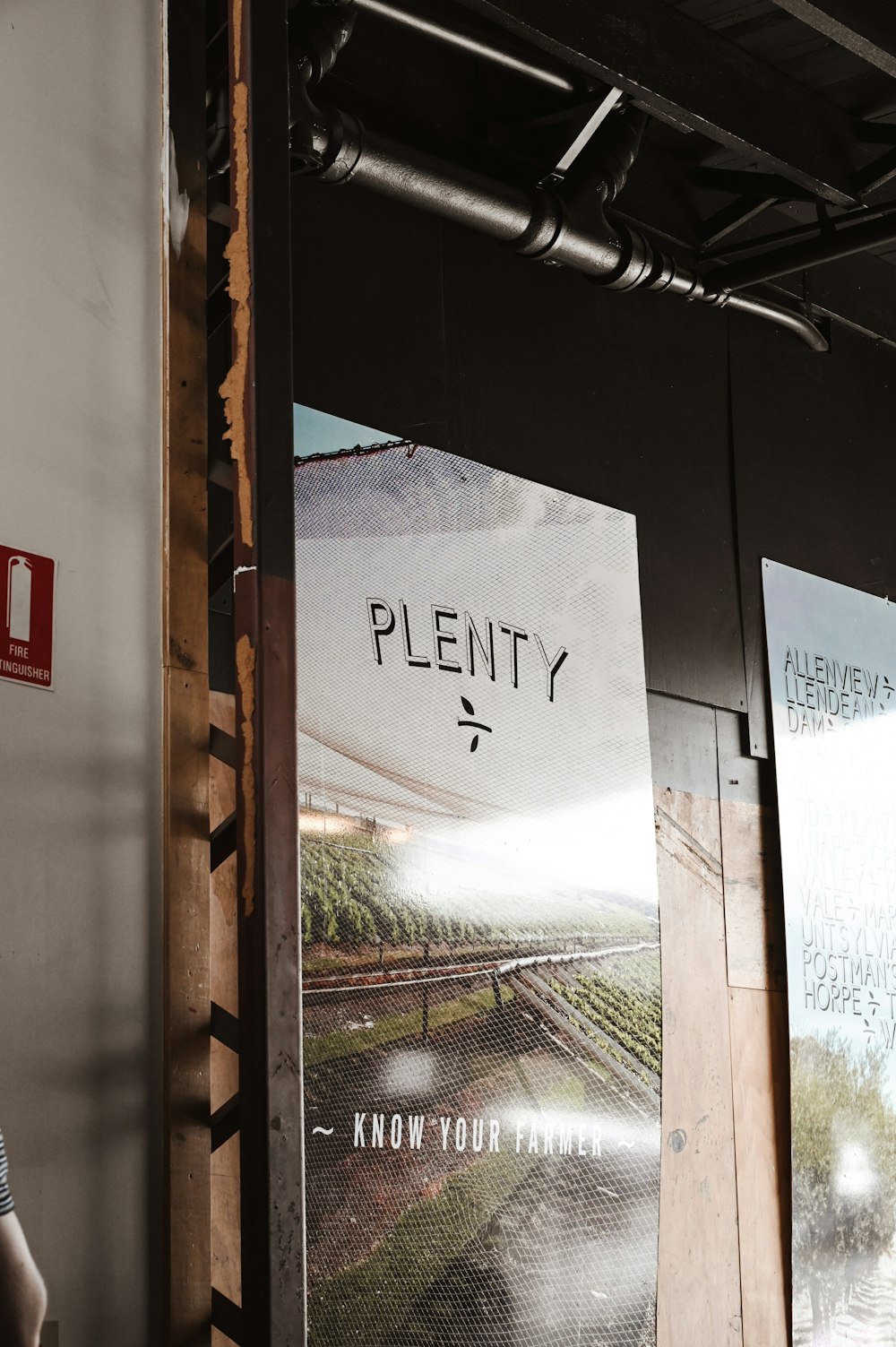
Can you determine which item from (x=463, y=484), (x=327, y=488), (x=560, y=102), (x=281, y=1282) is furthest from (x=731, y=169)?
(x=281, y=1282)

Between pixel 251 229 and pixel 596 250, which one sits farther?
pixel 596 250

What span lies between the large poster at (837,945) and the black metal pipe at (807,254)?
1.03 metres

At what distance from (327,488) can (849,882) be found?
8.39 ft

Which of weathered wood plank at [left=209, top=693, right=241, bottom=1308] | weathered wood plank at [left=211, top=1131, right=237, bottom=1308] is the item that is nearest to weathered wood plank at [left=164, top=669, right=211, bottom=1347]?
weathered wood plank at [left=209, top=693, right=241, bottom=1308]

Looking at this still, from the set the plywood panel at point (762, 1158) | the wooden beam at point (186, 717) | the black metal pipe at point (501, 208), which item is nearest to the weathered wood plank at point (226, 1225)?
the wooden beam at point (186, 717)

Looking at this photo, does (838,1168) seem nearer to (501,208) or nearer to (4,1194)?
(501,208)

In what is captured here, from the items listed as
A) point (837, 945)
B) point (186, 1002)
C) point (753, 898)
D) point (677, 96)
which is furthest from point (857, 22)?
point (837, 945)

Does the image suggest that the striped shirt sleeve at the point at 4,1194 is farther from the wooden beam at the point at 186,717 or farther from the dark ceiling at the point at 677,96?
the dark ceiling at the point at 677,96

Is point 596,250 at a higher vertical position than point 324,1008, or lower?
higher

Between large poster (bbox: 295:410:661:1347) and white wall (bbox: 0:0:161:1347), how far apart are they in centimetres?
88

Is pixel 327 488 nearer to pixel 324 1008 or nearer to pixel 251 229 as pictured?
pixel 251 229

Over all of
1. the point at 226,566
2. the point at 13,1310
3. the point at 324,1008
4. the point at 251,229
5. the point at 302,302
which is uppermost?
the point at 302,302

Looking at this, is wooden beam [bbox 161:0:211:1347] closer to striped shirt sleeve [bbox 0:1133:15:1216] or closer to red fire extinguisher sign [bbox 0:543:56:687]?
red fire extinguisher sign [bbox 0:543:56:687]

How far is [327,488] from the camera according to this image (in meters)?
3.84
